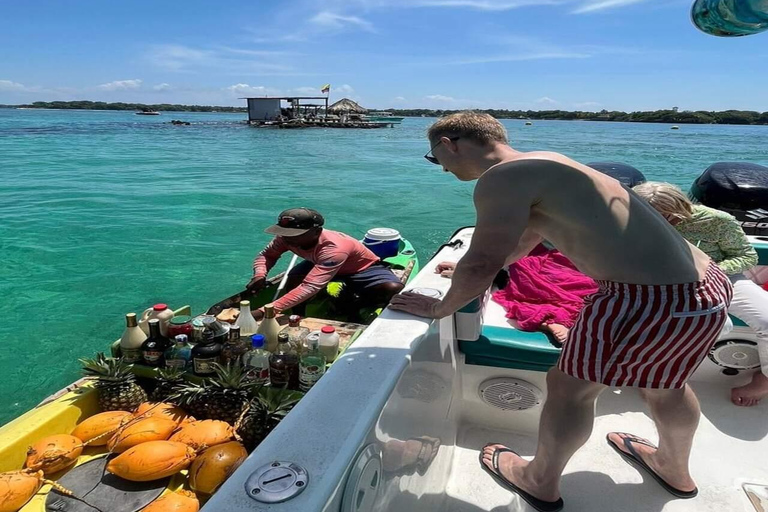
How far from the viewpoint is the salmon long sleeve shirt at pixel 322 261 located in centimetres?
355

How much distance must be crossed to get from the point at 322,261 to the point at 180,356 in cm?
146

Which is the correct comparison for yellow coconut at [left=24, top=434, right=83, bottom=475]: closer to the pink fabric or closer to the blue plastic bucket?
the pink fabric

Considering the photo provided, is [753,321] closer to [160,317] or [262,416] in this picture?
[262,416]

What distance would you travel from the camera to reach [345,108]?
193ft

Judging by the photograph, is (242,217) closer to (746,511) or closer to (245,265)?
(245,265)

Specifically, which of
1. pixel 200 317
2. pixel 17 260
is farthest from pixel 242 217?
pixel 200 317

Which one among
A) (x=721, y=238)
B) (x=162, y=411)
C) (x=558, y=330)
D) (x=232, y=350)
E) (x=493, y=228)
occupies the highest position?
(x=493, y=228)

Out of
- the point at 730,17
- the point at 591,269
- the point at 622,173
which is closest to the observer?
the point at 730,17

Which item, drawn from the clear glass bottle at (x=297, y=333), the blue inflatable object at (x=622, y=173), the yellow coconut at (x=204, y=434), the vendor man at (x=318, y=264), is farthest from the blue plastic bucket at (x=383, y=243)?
the yellow coconut at (x=204, y=434)

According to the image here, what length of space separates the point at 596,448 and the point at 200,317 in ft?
6.99

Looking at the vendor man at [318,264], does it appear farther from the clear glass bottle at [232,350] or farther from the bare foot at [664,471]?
the bare foot at [664,471]

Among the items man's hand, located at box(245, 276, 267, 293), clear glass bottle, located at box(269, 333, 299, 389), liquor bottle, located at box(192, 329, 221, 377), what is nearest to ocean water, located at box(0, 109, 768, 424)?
man's hand, located at box(245, 276, 267, 293)

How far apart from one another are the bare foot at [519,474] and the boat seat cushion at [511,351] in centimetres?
40

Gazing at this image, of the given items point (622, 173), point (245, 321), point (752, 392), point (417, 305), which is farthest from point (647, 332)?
point (622, 173)
